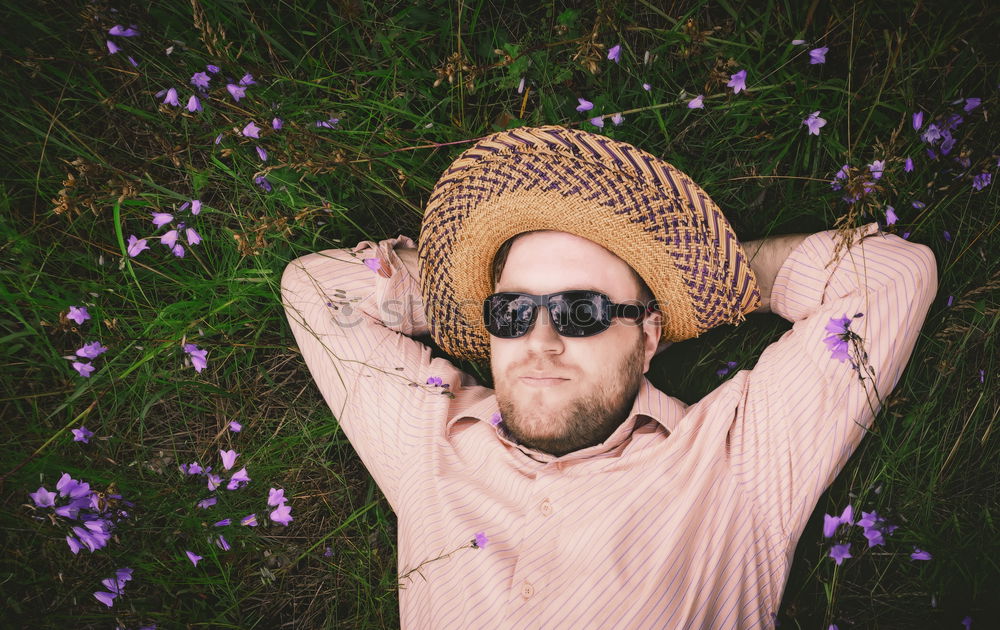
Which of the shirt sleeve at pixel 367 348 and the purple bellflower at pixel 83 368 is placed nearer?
the purple bellflower at pixel 83 368

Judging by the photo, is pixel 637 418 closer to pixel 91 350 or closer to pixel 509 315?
pixel 509 315

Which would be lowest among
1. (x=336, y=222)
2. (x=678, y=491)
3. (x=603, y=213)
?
(x=678, y=491)

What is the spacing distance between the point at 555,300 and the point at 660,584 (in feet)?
4.37

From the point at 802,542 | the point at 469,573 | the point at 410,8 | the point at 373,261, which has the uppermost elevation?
the point at 410,8

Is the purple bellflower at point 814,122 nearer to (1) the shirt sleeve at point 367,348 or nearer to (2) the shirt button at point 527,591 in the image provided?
(1) the shirt sleeve at point 367,348

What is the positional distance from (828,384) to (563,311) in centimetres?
122

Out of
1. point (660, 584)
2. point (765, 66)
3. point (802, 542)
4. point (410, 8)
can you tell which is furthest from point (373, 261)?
point (802, 542)

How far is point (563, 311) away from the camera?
265 cm

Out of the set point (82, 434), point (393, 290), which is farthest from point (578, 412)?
point (82, 434)

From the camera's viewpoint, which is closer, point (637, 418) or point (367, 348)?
point (637, 418)

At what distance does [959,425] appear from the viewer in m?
3.04

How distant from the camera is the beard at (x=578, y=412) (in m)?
2.73

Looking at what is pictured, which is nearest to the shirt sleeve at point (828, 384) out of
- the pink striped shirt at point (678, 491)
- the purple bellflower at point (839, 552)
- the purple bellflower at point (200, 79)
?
the pink striped shirt at point (678, 491)

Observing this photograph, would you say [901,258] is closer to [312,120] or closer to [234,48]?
[312,120]
